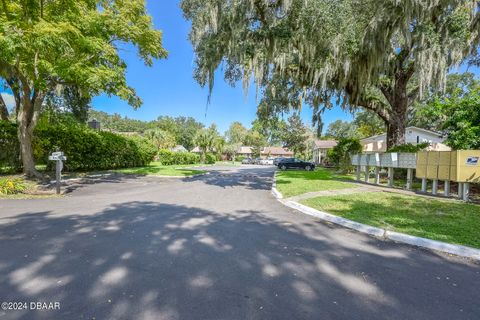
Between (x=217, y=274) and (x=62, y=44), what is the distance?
10064mm

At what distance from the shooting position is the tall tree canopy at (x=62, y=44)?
29.0 feet

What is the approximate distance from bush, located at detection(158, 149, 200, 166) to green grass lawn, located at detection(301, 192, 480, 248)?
27.3m

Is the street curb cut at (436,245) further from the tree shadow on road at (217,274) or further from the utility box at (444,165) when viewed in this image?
the utility box at (444,165)

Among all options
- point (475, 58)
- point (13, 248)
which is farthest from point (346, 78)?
point (13, 248)

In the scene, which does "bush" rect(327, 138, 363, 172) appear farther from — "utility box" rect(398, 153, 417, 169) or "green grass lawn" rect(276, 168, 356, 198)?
"utility box" rect(398, 153, 417, 169)

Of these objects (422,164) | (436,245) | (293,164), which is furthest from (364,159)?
(293,164)

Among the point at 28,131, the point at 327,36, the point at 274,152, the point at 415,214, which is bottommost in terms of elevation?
the point at 415,214

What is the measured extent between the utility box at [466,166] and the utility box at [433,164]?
0.77m

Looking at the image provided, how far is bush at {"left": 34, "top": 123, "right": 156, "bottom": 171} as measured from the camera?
1411 cm

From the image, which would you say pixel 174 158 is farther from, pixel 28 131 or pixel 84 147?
pixel 28 131

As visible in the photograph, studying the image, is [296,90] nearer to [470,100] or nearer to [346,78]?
[346,78]

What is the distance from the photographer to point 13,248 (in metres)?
3.73

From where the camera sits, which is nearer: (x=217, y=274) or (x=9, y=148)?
(x=217, y=274)

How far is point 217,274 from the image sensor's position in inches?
122
